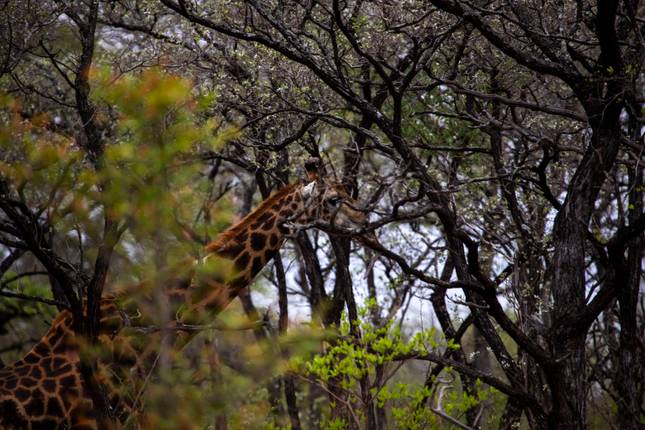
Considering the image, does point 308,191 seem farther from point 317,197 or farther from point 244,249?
point 244,249

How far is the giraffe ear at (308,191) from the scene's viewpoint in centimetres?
863

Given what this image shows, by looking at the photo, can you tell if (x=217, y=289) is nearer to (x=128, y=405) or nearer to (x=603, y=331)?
(x=128, y=405)

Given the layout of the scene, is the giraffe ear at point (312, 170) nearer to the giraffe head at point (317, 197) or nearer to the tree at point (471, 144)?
the giraffe head at point (317, 197)

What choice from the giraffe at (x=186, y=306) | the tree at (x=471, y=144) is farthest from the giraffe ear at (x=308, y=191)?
the tree at (x=471, y=144)

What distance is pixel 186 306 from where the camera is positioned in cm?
809

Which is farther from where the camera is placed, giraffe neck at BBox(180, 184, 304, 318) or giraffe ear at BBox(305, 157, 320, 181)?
giraffe ear at BBox(305, 157, 320, 181)

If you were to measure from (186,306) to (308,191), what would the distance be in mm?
1598

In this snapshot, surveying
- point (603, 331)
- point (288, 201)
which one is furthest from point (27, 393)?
point (603, 331)

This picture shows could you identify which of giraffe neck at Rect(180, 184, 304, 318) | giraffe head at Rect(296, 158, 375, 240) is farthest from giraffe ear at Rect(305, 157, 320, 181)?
giraffe neck at Rect(180, 184, 304, 318)

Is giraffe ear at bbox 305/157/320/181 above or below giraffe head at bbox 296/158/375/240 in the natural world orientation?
above

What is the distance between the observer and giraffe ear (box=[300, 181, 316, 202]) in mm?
8633

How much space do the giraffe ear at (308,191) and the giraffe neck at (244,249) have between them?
74mm

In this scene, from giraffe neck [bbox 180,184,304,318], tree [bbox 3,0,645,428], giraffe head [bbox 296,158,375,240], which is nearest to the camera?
tree [bbox 3,0,645,428]

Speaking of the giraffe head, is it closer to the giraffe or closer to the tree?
the giraffe
